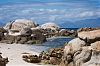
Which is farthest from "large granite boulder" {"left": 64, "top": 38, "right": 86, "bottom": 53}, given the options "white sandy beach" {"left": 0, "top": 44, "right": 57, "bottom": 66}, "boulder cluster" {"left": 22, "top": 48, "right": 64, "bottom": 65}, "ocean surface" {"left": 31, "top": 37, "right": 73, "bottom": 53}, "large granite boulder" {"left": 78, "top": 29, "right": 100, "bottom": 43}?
"ocean surface" {"left": 31, "top": 37, "right": 73, "bottom": 53}

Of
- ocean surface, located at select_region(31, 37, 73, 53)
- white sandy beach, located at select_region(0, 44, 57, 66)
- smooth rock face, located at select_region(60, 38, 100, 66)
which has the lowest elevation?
ocean surface, located at select_region(31, 37, 73, 53)

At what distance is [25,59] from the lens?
94.2ft

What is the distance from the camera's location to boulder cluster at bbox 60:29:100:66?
2036 cm

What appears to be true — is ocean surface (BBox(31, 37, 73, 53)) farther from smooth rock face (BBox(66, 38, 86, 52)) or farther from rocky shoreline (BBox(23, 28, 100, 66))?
smooth rock face (BBox(66, 38, 86, 52))

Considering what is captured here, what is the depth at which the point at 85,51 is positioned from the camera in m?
21.5

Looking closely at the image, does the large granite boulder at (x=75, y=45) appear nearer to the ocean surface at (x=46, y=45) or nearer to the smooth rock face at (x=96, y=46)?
the smooth rock face at (x=96, y=46)

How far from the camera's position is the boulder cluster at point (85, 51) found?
20362 millimetres

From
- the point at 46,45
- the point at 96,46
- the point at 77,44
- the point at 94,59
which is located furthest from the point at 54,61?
the point at 46,45

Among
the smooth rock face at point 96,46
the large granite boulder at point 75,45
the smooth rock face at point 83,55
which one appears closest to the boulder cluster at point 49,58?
the smooth rock face at point 83,55

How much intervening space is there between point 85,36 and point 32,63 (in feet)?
22.1

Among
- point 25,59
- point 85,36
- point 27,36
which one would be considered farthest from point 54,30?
point 85,36

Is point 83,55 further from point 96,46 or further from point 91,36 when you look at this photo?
point 91,36

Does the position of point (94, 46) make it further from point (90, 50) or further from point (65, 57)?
point (65, 57)

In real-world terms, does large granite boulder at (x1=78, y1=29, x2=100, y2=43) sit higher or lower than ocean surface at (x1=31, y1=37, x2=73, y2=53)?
higher
